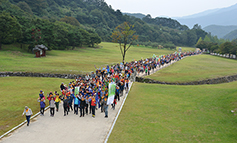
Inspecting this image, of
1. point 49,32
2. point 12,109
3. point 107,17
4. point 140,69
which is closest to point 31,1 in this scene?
point 107,17

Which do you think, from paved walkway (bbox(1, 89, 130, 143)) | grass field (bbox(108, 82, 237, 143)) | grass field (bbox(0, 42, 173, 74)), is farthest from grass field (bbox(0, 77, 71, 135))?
grass field (bbox(108, 82, 237, 143))

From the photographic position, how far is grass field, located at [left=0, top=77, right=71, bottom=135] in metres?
13.1

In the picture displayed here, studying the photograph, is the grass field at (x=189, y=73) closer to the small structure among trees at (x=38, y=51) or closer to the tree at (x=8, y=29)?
the small structure among trees at (x=38, y=51)

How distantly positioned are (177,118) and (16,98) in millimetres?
Answer: 14311

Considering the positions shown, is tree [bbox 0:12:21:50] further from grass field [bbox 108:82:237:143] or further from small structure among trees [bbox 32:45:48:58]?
grass field [bbox 108:82:237:143]

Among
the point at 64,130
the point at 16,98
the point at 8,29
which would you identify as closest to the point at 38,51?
the point at 8,29

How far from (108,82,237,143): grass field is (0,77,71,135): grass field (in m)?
7.22

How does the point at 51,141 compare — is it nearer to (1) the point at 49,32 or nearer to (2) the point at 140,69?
(2) the point at 140,69

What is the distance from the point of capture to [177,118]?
13578 millimetres

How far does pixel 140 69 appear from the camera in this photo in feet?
107

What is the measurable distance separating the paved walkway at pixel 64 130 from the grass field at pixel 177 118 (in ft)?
3.01

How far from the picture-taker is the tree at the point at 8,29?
144ft

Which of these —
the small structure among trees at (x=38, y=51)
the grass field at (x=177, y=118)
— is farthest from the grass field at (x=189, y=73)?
the small structure among trees at (x=38, y=51)

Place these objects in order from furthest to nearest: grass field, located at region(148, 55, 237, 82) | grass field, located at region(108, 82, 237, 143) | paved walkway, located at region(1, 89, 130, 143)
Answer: grass field, located at region(148, 55, 237, 82)
grass field, located at region(108, 82, 237, 143)
paved walkway, located at region(1, 89, 130, 143)
